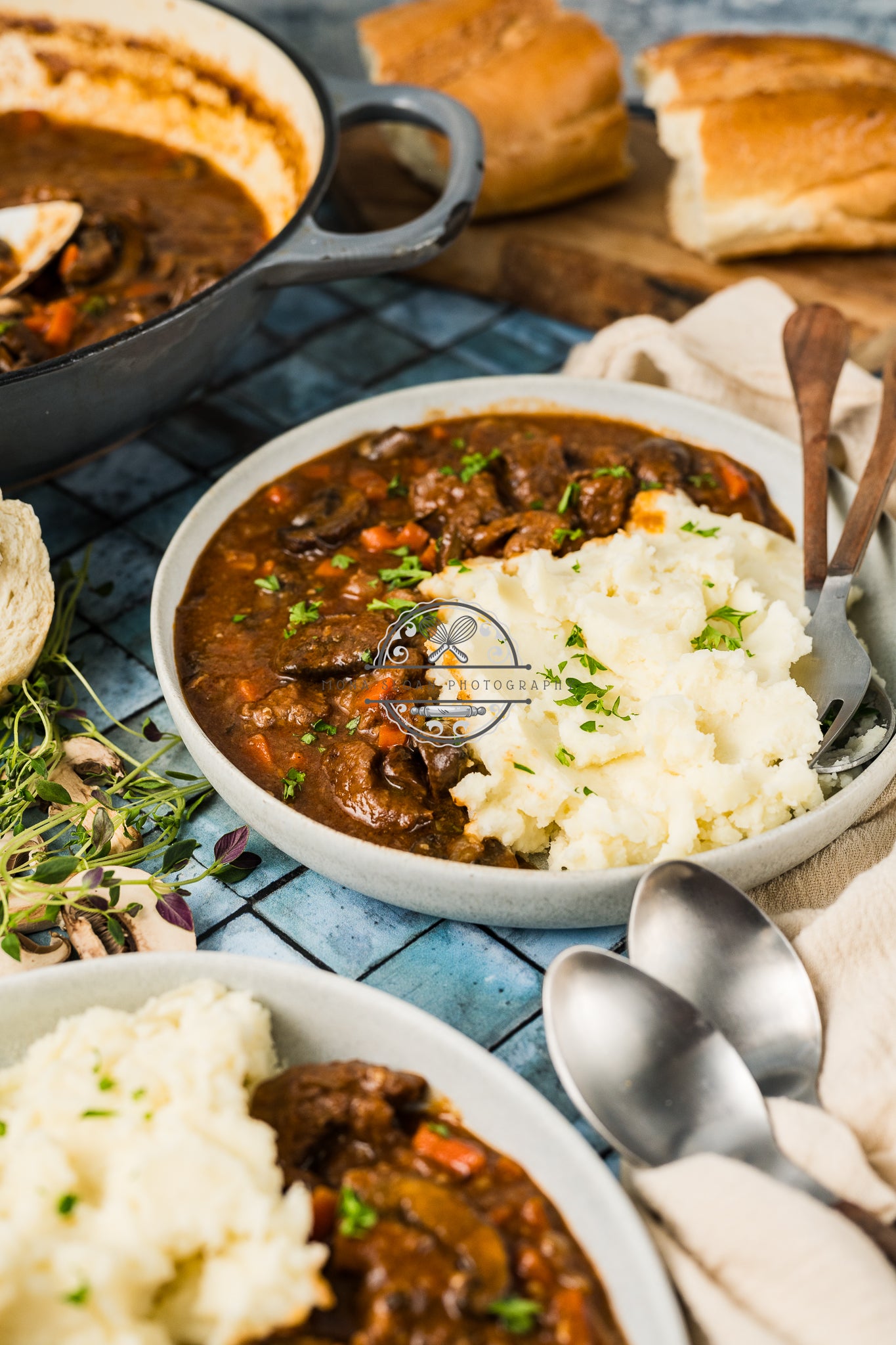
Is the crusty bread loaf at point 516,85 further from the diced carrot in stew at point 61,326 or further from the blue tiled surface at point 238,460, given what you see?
the diced carrot in stew at point 61,326

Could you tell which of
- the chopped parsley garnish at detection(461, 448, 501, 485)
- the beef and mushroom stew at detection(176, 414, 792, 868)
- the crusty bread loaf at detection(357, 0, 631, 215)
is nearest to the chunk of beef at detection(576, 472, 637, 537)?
the beef and mushroom stew at detection(176, 414, 792, 868)

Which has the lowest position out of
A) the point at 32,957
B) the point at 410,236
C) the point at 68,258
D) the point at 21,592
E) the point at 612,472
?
the point at 32,957

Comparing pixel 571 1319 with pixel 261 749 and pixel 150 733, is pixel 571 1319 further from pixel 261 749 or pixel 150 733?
pixel 150 733

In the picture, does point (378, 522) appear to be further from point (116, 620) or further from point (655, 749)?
point (655, 749)

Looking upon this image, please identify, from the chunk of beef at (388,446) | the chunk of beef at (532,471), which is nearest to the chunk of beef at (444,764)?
the chunk of beef at (532,471)

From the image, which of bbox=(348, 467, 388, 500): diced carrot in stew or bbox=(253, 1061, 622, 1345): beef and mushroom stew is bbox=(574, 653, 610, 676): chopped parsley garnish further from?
bbox=(253, 1061, 622, 1345): beef and mushroom stew

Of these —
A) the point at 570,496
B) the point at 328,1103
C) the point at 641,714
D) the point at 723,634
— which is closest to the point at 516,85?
the point at 570,496
